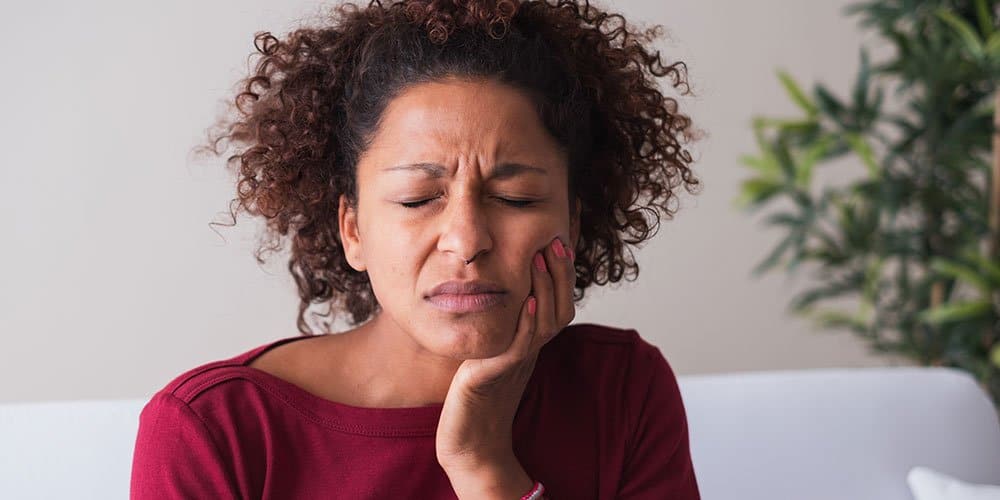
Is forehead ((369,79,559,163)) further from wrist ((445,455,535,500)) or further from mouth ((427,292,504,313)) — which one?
wrist ((445,455,535,500))

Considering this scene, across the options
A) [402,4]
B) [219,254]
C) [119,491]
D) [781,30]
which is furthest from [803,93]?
[119,491]

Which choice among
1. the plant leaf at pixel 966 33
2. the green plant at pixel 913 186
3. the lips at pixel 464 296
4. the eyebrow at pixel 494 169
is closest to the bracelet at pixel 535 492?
the lips at pixel 464 296

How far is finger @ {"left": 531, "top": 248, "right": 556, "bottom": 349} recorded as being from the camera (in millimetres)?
1258

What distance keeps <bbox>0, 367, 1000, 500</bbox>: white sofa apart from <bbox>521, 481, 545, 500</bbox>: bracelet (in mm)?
538

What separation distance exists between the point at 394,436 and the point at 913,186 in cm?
216

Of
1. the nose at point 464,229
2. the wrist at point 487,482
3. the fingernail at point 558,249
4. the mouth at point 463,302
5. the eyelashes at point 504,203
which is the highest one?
the eyelashes at point 504,203

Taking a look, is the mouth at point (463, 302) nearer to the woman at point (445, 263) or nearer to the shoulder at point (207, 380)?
the woman at point (445, 263)

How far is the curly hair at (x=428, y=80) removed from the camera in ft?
4.31

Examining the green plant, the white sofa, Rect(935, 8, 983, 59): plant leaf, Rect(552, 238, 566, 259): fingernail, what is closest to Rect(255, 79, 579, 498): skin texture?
Rect(552, 238, 566, 259): fingernail

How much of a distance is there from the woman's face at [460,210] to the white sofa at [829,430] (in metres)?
0.71

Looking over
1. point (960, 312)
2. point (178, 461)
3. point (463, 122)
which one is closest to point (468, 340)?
point (463, 122)

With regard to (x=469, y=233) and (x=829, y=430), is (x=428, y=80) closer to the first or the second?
(x=469, y=233)

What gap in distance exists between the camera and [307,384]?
1.39 m

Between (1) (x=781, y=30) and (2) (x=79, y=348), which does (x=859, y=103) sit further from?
(2) (x=79, y=348)
